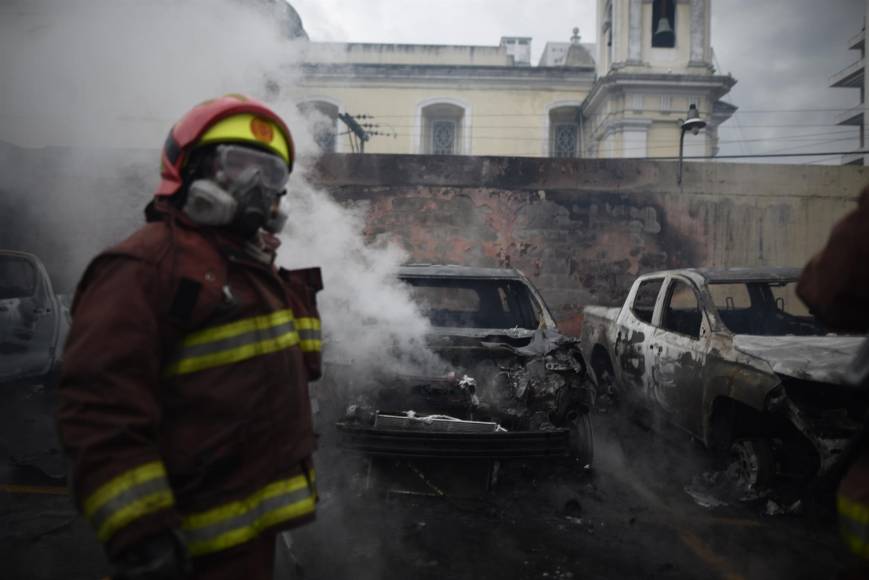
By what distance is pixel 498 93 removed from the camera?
990 inches

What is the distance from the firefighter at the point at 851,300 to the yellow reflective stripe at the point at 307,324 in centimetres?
142

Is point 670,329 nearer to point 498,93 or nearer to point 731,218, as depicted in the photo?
point 731,218

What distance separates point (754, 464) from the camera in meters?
4.08

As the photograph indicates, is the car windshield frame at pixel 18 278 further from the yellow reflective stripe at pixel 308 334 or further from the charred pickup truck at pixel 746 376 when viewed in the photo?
the charred pickup truck at pixel 746 376

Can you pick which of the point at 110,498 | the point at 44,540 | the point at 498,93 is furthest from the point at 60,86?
the point at 498,93

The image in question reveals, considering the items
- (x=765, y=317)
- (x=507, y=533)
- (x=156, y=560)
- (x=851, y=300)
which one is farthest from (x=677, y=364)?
(x=156, y=560)

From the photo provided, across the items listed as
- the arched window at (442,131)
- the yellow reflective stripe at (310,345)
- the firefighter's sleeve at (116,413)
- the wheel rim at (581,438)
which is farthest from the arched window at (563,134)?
the firefighter's sleeve at (116,413)

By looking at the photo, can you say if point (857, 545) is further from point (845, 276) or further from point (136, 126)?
point (136, 126)

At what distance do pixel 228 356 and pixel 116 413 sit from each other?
0.29 metres

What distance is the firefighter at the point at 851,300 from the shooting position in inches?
53.2

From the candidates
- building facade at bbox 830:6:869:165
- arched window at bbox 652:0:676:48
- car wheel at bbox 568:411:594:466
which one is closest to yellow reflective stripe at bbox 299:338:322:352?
car wheel at bbox 568:411:594:466

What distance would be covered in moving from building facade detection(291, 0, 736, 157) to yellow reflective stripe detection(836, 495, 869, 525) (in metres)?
21.3

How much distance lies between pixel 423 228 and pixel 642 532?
7.64m

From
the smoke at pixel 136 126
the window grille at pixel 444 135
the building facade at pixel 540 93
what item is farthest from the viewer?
the window grille at pixel 444 135
